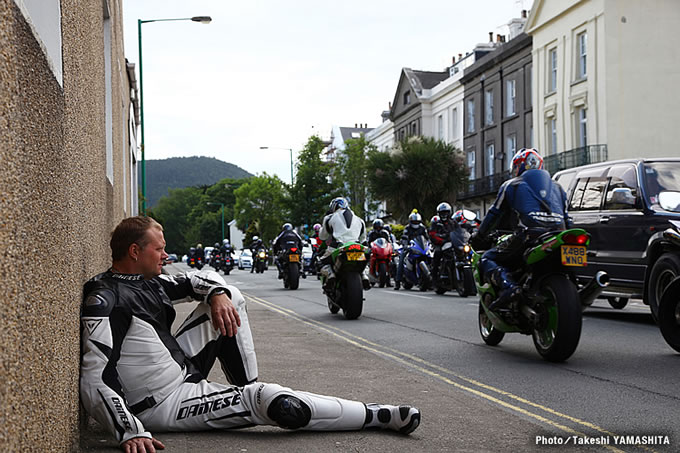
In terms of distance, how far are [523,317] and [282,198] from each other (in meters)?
55.4

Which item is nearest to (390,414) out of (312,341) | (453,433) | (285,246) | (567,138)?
(453,433)

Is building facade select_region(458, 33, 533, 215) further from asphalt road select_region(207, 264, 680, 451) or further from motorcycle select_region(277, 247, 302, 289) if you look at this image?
asphalt road select_region(207, 264, 680, 451)

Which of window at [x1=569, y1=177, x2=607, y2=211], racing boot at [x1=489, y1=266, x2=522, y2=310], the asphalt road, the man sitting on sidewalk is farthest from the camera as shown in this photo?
window at [x1=569, y1=177, x2=607, y2=211]

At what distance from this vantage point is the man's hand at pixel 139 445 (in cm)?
351

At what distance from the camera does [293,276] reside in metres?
22.4

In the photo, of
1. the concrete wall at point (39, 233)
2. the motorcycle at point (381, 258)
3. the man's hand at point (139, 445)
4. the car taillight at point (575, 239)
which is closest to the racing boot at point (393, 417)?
the man's hand at point (139, 445)

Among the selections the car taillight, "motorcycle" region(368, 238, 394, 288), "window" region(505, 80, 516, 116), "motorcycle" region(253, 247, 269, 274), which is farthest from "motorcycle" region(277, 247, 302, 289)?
"window" region(505, 80, 516, 116)

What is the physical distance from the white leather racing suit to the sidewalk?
11 centimetres

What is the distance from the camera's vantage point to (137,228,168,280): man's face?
167 inches

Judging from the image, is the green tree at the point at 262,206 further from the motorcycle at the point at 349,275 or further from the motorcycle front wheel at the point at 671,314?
the motorcycle front wheel at the point at 671,314

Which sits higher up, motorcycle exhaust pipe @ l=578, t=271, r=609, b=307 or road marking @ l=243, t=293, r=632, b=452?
motorcycle exhaust pipe @ l=578, t=271, r=609, b=307

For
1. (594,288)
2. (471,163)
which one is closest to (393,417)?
(594,288)

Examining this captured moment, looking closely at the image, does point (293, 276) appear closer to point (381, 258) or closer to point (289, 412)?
point (381, 258)

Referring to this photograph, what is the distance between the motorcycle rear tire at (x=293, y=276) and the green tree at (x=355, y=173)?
37325 millimetres
